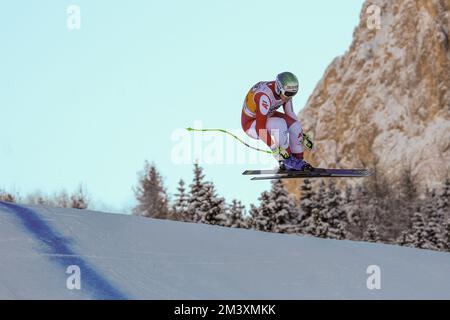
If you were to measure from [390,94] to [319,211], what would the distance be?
104659 millimetres

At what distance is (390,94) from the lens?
472 ft

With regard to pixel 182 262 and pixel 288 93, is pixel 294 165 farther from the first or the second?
pixel 182 262

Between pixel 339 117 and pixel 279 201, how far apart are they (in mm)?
118618

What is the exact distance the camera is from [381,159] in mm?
131250

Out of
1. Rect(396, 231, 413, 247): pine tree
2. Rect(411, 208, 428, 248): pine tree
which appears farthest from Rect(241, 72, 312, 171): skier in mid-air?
Rect(396, 231, 413, 247): pine tree

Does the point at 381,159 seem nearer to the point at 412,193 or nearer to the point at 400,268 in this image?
the point at 412,193

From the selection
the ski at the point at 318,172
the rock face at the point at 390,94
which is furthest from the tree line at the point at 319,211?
the rock face at the point at 390,94

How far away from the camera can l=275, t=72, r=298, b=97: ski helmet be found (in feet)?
35.6

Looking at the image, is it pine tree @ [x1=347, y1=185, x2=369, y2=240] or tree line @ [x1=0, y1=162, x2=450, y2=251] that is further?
pine tree @ [x1=347, y1=185, x2=369, y2=240]

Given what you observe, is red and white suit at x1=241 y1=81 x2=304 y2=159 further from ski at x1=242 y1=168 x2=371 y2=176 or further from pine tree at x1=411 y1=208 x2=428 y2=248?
pine tree at x1=411 y1=208 x2=428 y2=248

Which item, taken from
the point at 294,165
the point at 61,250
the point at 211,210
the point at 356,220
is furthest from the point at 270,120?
the point at 356,220

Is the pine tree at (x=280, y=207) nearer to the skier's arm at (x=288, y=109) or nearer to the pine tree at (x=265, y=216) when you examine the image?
the pine tree at (x=265, y=216)
